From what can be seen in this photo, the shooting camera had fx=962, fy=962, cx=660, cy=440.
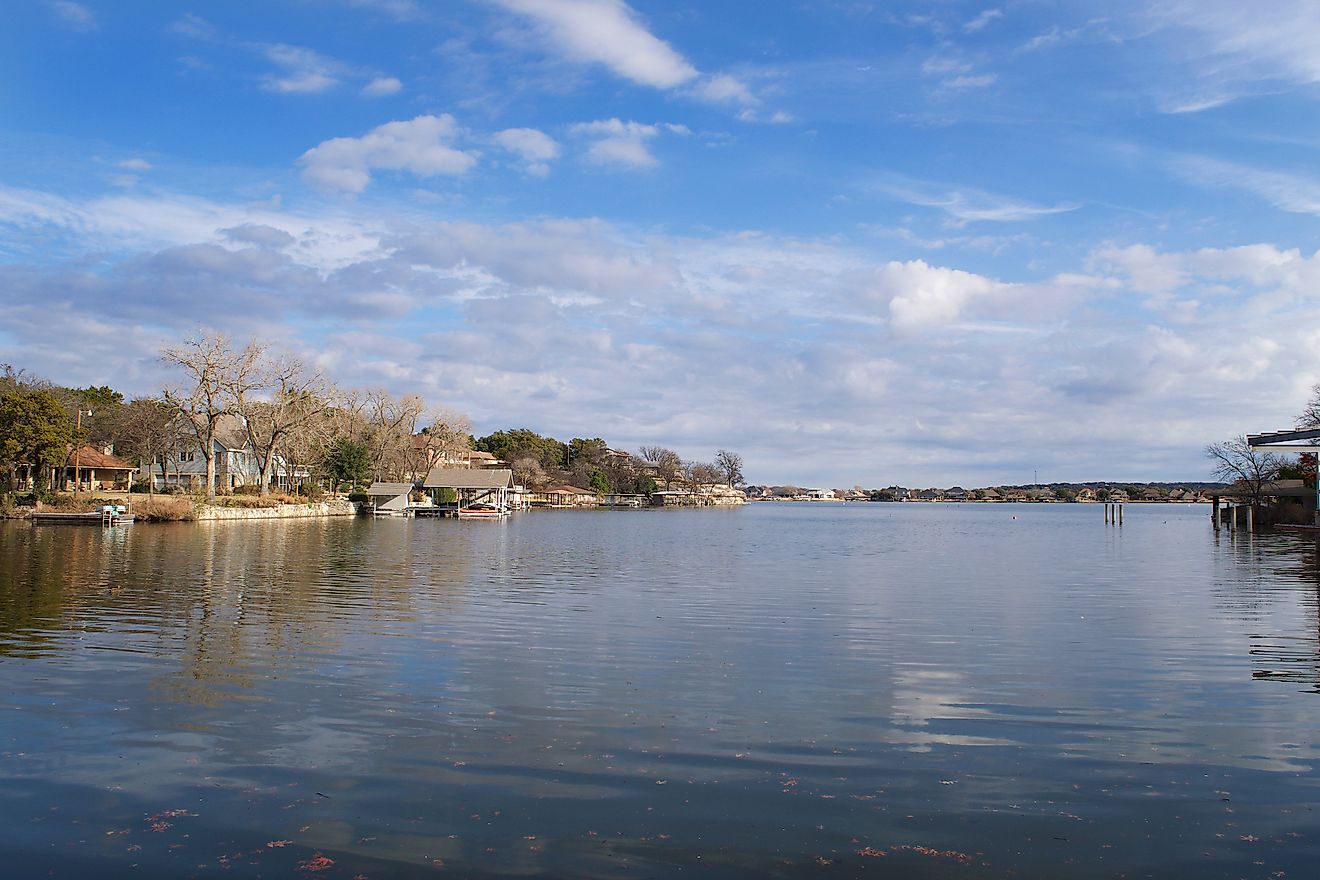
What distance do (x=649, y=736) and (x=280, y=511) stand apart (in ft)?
234

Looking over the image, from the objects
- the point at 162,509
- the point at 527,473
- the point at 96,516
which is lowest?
the point at 96,516

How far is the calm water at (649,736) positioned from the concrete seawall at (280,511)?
45.7m

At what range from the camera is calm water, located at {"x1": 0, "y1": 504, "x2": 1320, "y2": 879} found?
22.7ft

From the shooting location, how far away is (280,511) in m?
74.9

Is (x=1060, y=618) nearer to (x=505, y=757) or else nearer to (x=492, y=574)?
(x=505, y=757)

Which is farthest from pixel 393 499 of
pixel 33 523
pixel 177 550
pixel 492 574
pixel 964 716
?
pixel 964 716

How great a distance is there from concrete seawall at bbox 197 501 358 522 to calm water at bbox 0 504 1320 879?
1800 inches

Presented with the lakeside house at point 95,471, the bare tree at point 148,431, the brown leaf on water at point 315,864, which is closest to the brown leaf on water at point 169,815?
the brown leaf on water at point 315,864

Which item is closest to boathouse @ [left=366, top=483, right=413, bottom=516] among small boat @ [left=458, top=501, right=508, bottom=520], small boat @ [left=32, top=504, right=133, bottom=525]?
small boat @ [left=458, top=501, right=508, bottom=520]

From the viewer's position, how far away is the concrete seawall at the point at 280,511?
66000mm

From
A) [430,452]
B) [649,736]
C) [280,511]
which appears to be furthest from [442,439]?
[649,736]

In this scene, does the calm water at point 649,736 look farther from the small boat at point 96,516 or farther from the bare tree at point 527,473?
the bare tree at point 527,473

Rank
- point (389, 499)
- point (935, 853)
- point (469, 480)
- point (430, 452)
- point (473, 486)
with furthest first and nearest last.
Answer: point (430, 452) → point (469, 480) → point (473, 486) → point (389, 499) → point (935, 853)

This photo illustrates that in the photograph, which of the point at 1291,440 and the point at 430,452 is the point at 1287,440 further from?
the point at 430,452
